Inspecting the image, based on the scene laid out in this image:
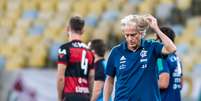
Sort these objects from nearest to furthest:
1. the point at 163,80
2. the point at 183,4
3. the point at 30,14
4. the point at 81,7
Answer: the point at 163,80 < the point at 183,4 < the point at 81,7 < the point at 30,14

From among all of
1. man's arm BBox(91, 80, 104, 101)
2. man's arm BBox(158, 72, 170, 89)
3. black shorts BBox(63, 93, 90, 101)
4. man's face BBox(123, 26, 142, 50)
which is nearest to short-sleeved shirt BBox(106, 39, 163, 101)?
man's face BBox(123, 26, 142, 50)

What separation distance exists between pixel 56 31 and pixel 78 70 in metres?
11.7

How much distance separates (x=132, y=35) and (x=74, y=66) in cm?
270

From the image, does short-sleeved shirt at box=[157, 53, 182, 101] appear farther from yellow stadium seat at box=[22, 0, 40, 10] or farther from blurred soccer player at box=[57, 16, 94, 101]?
yellow stadium seat at box=[22, 0, 40, 10]

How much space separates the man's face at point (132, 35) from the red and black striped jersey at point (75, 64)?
8.10 feet

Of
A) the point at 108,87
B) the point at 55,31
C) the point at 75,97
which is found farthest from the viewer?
the point at 55,31

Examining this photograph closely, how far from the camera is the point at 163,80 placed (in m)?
9.82

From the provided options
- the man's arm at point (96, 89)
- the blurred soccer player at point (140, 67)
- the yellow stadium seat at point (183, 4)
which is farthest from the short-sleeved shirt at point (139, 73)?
the yellow stadium seat at point (183, 4)

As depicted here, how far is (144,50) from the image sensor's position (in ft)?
28.1

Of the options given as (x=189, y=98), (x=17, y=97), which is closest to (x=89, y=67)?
(x=189, y=98)

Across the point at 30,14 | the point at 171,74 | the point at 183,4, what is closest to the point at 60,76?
the point at 171,74

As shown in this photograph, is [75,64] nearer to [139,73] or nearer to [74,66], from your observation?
[74,66]

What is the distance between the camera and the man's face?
8.37 m

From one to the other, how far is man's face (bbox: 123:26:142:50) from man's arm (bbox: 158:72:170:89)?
139 centimetres
